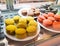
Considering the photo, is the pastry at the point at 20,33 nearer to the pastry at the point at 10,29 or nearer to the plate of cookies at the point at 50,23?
the pastry at the point at 10,29

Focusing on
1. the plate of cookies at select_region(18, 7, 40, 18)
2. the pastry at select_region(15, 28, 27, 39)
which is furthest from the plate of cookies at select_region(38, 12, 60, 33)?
the pastry at select_region(15, 28, 27, 39)

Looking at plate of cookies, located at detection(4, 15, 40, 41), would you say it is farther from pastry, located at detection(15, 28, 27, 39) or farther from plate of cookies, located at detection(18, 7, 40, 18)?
plate of cookies, located at detection(18, 7, 40, 18)

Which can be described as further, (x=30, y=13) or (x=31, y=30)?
(x=30, y=13)

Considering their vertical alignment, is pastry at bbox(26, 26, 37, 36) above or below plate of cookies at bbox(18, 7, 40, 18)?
below

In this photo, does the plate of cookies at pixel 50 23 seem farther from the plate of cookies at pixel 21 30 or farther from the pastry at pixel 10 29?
the pastry at pixel 10 29

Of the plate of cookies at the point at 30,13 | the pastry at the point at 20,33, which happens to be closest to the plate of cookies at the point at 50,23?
the plate of cookies at the point at 30,13

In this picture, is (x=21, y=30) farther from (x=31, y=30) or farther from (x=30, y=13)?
(x=30, y=13)

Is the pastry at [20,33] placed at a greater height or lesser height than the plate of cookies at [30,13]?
lesser

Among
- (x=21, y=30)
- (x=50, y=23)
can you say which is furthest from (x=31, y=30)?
(x=50, y=23)

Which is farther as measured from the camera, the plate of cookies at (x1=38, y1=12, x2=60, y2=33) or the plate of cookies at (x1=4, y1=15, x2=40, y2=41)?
the plate of cookies at (x1=38, y1=12, x2=60, y2=33)

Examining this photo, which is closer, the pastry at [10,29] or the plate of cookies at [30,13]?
the pastry at [10,29]

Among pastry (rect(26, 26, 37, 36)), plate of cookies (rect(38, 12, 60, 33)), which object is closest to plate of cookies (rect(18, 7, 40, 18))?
plate of cookies (rect(38, 12, 60, 33))

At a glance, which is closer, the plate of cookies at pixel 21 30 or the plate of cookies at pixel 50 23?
the plate of cookies at pixel 21 30

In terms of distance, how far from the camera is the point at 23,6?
3.48ft
